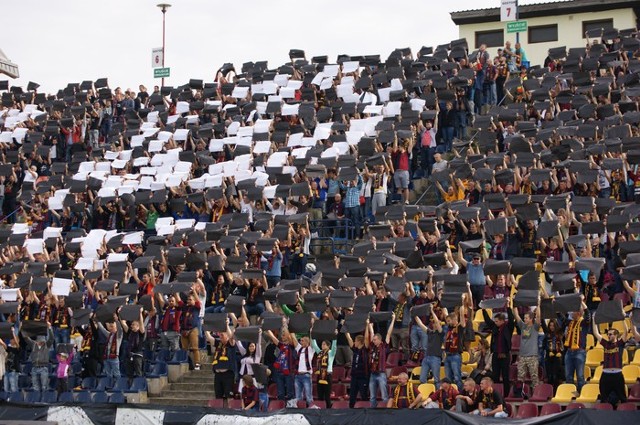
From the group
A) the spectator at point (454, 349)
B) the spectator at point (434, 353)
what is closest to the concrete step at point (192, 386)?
the spectator at point (434, 353)

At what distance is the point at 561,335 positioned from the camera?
76.2 feet

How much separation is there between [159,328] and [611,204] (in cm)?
1008

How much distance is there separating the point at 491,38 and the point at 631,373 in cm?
2744

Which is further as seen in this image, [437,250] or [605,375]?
[437,250]

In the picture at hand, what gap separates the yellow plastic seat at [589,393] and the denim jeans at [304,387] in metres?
5.14

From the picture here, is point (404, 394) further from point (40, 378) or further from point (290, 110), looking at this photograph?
point (290, 110)

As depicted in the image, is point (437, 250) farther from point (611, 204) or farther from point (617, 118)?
point (617, 118)

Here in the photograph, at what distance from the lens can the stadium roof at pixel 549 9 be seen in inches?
1838

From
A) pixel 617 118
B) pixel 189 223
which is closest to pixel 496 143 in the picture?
pixel 617 118

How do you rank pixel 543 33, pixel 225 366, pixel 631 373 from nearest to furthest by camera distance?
pixel 631 373 < pixel 225 366 < pixel 543 33

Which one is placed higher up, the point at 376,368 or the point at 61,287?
the point at 61,287

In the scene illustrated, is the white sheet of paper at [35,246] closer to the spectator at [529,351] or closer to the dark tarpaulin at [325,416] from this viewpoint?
the dark tarpaulin at [325,416]

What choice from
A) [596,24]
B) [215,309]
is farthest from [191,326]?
[596,24]

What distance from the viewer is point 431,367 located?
78.6 feet
